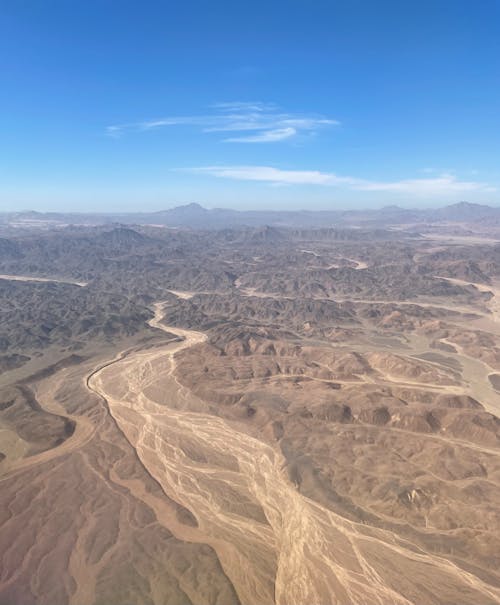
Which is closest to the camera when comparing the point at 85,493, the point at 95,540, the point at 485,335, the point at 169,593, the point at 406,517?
the point at 169,593

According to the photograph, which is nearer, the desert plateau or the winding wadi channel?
the winding wadi channel

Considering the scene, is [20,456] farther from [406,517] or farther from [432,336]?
[432,336]

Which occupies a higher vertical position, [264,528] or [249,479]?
[264,528]

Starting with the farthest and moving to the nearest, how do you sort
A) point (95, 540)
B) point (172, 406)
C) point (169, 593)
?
point (172, 406) → point (95, 540) → point (169, 593)

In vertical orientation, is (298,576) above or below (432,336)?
above

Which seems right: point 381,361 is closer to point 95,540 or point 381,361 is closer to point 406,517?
point 406,517

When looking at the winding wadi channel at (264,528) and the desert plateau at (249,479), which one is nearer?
the winding wadi channel at (264,528)

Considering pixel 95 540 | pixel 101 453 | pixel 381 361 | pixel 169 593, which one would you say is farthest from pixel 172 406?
pixel 381 361

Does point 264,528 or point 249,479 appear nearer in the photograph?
point 264,528

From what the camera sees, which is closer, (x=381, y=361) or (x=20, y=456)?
(x=20, y=456)
